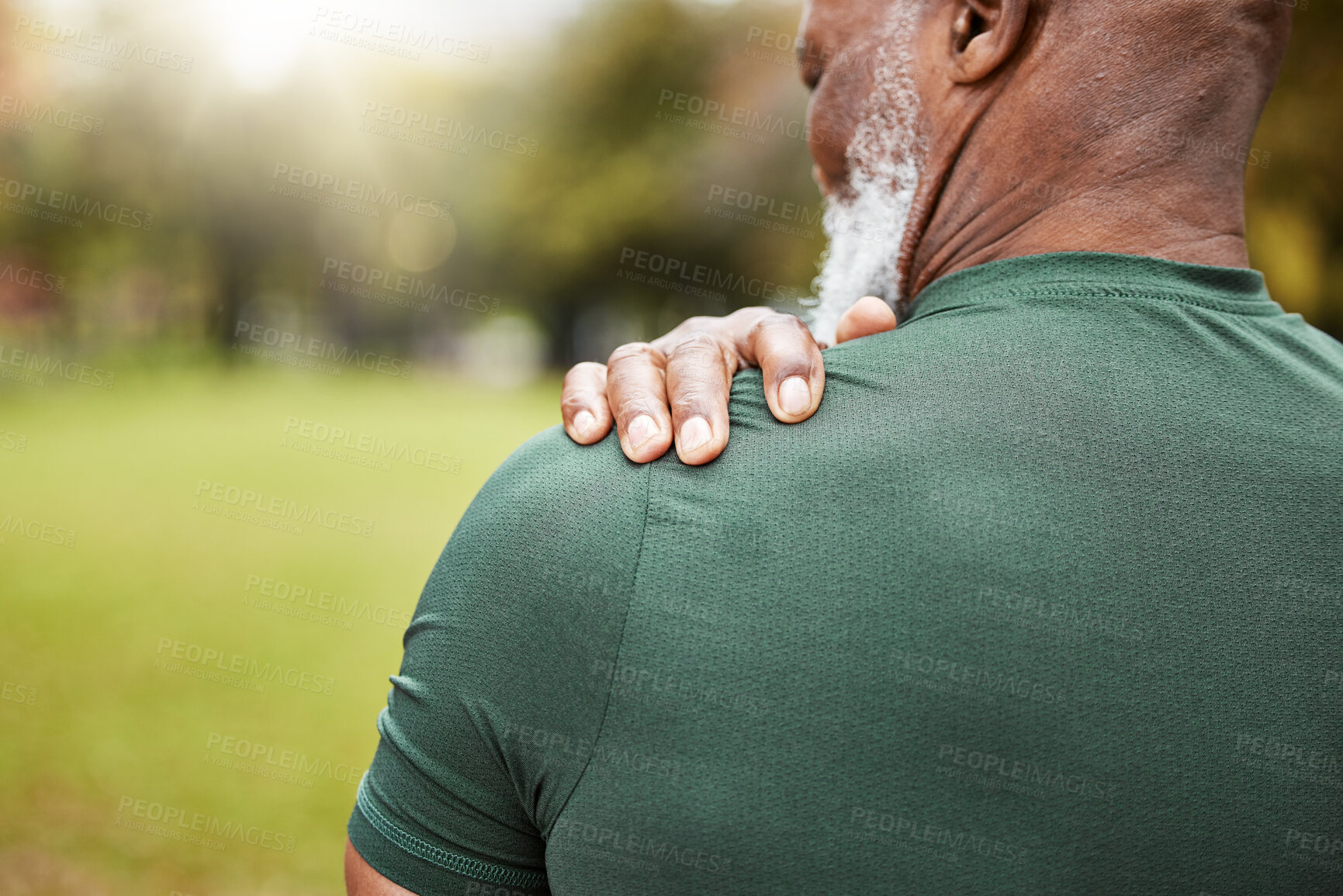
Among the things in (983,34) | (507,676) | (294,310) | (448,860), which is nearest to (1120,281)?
(983,34)

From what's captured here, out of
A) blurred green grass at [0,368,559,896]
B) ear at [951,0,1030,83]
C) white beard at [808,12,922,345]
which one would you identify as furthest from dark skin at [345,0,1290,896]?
blurred green grass at [0,368,559,896]

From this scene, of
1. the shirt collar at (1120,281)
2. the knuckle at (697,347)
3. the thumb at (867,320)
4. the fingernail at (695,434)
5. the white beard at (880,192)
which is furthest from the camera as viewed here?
the white beard at (880,192)

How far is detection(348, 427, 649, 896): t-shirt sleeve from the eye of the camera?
1.23m

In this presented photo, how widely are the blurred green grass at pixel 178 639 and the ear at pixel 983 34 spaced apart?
4755 millimetres

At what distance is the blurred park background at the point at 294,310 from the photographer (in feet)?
19.3

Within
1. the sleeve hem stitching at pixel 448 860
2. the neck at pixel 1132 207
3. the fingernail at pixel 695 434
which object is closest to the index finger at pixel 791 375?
the fingernail at pixel 695 434

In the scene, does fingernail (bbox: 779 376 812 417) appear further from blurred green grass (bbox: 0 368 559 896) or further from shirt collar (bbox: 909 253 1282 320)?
blurred green grass (bbox: 0 368 559 896)

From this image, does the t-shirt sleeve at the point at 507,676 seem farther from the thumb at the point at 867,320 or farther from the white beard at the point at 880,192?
the white beard at the point at 880,192

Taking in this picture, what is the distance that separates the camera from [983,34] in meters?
1.62

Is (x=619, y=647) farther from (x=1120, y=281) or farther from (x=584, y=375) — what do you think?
(x=1120, y=281)

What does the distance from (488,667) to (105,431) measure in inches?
712

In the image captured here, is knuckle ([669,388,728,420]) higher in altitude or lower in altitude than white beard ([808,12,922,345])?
lower

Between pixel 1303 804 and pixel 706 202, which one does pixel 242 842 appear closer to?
pixel 1303 804

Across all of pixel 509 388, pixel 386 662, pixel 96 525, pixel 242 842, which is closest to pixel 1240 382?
pixel 242 842
